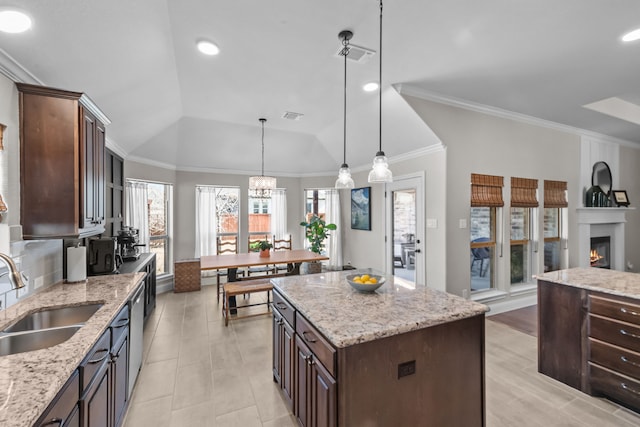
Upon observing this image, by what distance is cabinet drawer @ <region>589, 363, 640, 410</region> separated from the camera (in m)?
2.01

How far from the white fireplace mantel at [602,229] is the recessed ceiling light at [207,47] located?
6.06 meters

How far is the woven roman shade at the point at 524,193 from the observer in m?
4.20

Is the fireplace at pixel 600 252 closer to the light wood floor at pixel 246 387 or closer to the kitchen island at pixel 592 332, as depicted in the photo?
the light wood floor at pixel 246 387

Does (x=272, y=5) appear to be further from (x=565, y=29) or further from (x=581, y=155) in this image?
(x=581, y=155)

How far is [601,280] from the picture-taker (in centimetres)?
232

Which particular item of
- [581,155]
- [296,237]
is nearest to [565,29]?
[581,155]

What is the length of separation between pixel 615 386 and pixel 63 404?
3.42 metres

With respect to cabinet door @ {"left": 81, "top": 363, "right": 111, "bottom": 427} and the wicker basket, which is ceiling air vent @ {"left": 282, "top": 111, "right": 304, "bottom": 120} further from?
cabinet door @ {"left": 81, "top": 363, "right": 111, "bottom": 427}

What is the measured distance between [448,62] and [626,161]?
5.65 m

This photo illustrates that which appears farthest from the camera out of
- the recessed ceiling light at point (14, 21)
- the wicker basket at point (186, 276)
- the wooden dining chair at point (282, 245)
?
the wooden dining chair at point (282, 245)

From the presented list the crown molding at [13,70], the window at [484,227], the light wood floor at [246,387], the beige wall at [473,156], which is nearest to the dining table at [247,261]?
the light wood floor at [246,387]

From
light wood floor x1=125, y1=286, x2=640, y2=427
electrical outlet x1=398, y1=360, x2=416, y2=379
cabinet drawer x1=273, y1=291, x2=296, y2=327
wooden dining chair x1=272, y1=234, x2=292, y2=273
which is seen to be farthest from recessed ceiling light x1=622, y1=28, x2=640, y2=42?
wooden dining chair x1=272, y1=234, x2=292, y2=273

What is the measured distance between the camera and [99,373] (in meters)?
1.47

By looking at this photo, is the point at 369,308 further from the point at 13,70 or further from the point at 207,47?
the point at 13,70
